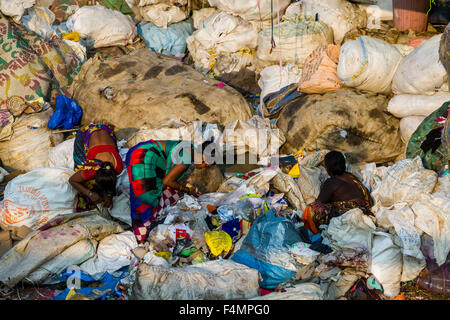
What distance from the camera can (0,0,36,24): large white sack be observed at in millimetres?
5008

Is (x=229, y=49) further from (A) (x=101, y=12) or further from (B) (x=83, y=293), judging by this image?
(B) (x=83, y=293)

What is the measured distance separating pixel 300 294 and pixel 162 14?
4746mm

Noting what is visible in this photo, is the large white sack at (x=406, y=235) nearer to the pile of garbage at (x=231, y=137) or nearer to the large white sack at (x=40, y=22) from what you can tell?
the pile of garbage at (x=231, y=137)

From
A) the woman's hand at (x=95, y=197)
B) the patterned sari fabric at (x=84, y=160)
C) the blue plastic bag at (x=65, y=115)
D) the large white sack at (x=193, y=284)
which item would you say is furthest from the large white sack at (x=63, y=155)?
the large white sack at (x=193, y=284)

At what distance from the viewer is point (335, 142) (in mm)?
4230

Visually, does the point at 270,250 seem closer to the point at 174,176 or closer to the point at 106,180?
the point at 174,176

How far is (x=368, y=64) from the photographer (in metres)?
4.18

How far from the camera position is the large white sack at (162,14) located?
6215mm

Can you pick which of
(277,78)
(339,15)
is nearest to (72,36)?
(277,78)

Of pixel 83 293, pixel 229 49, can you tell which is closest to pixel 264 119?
pixel 229 49

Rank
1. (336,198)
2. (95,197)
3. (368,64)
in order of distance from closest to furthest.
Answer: (336,198) < (95,197) < (368,64)

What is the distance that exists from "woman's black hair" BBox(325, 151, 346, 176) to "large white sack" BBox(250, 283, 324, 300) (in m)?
1.15

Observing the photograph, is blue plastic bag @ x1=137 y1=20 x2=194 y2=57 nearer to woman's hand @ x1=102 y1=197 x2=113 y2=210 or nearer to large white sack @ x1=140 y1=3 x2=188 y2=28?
large white sack @ x1=140 y1=3 x2=188 y2=28

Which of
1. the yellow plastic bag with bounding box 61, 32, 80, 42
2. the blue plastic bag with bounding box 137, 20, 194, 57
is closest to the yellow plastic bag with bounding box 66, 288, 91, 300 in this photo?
the yellow plastic bag with bounding box 61, 32, 80, 42
